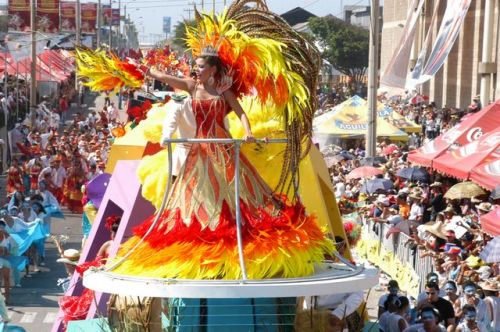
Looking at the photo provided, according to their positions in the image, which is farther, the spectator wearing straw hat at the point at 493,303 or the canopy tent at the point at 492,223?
the canopy tent at the point at 492,223

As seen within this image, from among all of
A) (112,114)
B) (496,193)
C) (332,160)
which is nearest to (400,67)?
(332,160)

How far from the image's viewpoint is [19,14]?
63625 millimetres

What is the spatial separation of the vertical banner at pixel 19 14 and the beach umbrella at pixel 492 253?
50100mm

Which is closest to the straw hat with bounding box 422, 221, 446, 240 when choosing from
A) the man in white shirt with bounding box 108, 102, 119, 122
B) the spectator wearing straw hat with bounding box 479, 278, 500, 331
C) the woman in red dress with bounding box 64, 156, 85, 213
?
the spectator wearing straw hat with bounding box 479, 278, 500, 331

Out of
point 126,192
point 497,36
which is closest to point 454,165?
point 126,192

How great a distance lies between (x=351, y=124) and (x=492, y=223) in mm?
19332

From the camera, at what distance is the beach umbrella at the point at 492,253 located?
41.6 ft

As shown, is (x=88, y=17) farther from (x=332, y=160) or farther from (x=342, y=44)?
(x=332, y=160)

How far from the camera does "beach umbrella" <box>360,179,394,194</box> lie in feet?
76.0

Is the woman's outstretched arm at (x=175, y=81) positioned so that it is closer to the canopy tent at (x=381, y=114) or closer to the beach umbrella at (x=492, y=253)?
the beach umbrella at (x=492, y=253)

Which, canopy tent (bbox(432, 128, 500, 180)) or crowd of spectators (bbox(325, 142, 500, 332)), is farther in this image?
canopy tent (bbox(432, 128, 500, 180))

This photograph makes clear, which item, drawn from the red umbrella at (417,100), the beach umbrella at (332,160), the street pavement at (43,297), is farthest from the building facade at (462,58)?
the street pavement at (43,297)

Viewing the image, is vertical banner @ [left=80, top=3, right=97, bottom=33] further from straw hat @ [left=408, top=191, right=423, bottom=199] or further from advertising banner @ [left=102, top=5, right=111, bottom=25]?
straw hat @ [left=408, top=191, right=423, bottom=199]

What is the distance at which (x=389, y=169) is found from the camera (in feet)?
86.4
